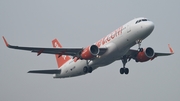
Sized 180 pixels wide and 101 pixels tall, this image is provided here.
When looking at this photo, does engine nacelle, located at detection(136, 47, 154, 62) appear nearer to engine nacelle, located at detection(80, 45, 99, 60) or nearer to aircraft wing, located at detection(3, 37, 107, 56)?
aircraft wing, located at detection(3, 37, 107, 56)

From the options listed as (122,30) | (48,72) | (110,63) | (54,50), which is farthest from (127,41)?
(48,72)

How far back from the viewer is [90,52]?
5703cm

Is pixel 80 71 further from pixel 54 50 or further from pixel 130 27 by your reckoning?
pixel 130 27

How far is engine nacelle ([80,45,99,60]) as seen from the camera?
5706cm

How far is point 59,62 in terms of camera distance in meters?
69.7

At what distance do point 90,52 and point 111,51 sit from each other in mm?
2579

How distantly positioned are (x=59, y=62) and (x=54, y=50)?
444 inches

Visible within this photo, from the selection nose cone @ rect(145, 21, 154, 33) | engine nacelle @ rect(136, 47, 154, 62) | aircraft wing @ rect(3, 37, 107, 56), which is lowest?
engine nacelle @ rect(136, 47, 154, 62)

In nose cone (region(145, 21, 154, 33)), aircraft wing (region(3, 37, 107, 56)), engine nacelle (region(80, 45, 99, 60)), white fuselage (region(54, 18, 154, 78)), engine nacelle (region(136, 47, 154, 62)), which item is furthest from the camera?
engine nacelle (region(136, 47, 154, 62))

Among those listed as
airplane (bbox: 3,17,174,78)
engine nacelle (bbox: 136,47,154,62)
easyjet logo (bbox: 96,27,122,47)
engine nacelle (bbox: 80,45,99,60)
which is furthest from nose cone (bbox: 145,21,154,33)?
engine nacelle (bbox: 80,45,99,60)

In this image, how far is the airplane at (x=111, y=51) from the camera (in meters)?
55.2

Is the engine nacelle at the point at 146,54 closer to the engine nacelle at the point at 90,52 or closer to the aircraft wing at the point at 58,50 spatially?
the aircraft wing at the point at 58,50

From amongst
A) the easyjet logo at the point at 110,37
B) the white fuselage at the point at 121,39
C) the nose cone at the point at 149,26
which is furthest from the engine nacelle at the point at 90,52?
the nose cone at the point at 149,26

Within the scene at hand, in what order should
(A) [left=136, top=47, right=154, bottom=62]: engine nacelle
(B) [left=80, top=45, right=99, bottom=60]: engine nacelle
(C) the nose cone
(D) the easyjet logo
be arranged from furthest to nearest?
(A) [left=136, top=47, right=154, bottom=62]: engine nacelle, (B) [left=80, top=45, right=99, bottom=60]: engine nacelle, (D) the easyjet logo, (C) the nose cone
